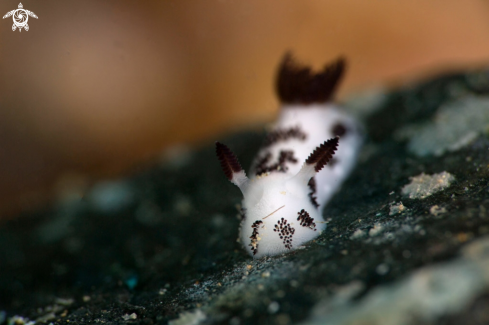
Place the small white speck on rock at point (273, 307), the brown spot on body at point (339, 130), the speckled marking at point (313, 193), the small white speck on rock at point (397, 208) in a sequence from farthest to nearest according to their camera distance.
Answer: the brown spot on body at point (339, 130) < the speckled marking at point (313, 193) < the small white speck on rock at point (397, 208) < the small white speck on rock at point (273, 307)

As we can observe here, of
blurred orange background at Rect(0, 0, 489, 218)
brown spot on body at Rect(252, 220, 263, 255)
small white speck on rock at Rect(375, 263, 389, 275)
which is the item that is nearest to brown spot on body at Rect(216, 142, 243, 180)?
brown spot on body at Rect(252, 220, 263, 255)

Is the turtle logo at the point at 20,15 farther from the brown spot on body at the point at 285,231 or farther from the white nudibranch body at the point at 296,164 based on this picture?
the brown spot on body at the point at 285,231

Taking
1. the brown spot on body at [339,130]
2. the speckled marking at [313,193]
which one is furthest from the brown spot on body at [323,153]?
the brown spot on body at [339,130]

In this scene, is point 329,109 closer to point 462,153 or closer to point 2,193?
point 462,153

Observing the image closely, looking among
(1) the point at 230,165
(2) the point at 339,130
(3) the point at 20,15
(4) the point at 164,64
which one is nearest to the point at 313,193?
(1) the point at 230,165

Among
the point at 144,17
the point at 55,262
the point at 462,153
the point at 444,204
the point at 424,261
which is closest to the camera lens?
the point at 424,261

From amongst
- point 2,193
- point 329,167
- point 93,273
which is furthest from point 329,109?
point 2,193
